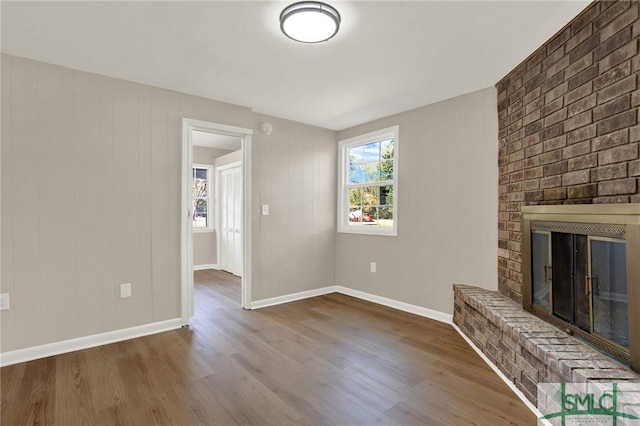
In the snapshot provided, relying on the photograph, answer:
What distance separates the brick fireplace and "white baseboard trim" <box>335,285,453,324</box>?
48 cm

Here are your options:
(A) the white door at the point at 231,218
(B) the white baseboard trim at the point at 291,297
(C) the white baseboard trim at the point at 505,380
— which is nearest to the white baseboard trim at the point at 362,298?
(B) the white baseboard trim at the point at 291,297

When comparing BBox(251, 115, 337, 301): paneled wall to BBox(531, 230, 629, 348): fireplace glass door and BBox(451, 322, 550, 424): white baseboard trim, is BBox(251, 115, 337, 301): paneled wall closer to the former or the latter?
BBox(451, 322, 550, 424): white baseboard trim

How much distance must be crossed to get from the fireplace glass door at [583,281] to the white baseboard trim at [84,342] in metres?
→ 3.25

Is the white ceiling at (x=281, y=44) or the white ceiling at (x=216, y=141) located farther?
the white ceiling at (x=216, y=141)

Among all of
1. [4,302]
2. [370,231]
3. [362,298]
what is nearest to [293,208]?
[370,231]

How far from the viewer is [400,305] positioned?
153 inches

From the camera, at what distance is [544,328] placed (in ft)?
6.81

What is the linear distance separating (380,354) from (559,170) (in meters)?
1.90

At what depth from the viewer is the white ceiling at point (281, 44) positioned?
193 cm

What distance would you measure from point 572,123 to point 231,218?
208 inches

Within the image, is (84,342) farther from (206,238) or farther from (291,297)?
(206,238)

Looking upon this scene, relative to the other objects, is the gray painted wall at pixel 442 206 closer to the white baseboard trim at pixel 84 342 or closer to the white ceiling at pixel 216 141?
the white baseboard trim at pixel 84 342

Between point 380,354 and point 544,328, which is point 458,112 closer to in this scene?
point 544,328

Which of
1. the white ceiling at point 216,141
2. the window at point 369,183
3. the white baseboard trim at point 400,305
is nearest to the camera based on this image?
the white baseboard trim at point 400,305
